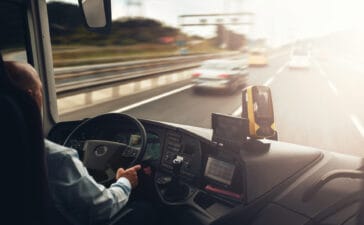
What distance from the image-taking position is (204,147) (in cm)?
263

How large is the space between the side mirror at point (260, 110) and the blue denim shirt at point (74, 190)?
128cm

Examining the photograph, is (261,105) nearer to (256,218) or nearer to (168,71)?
(256,218)

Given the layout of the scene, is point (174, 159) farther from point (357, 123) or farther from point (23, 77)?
point (357, 123)

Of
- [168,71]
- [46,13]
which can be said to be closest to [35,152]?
[46,13]

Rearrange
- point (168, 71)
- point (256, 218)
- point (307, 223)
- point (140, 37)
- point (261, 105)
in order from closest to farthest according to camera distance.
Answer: point (307, 223), point (256, 218), point (261, 105), point (168, 71), point (140, 37)

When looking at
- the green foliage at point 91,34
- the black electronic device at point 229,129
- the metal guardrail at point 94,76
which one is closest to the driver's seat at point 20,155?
the black electronic device at point 229,129

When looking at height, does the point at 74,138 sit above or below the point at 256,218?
above

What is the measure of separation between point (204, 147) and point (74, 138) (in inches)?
39.2

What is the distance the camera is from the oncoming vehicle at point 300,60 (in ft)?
108

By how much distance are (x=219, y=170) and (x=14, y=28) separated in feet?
6.71

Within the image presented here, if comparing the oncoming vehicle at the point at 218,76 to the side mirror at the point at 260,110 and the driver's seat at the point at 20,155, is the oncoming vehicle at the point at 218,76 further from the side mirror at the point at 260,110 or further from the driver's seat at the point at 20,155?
the driver's seat at the point at 20,155

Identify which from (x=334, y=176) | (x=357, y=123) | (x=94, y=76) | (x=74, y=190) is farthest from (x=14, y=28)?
(x=94, y=76)

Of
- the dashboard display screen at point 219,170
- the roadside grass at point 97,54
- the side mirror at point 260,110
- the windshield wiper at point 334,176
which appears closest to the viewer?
the windshield wiper at point 334,176

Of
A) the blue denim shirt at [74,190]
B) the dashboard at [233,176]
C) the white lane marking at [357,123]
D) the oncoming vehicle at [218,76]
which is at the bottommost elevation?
the white lane marking at [357,123]
